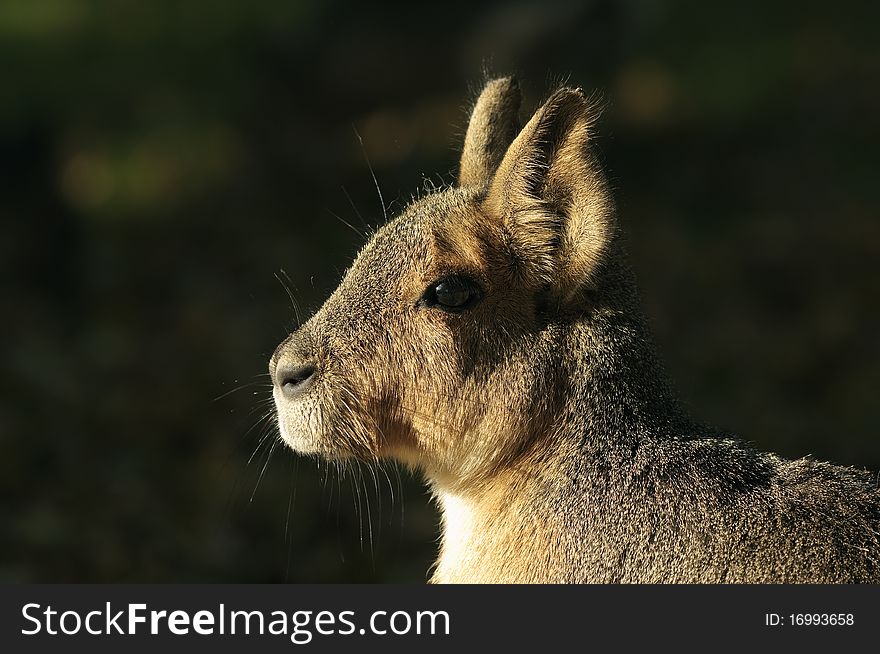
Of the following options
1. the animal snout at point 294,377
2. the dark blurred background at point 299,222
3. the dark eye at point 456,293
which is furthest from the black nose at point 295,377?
the dark blurred background at point 299,222

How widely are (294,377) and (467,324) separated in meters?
0.56

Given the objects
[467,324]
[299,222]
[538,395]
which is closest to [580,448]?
[538,395]

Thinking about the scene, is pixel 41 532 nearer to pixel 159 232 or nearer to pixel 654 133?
pixel 159 232

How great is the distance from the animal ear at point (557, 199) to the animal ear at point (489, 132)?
0.53 m

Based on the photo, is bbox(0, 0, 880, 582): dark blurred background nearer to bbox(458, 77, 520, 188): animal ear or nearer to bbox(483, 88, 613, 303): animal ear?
bbox(458, 77, 520, 188): animal ear

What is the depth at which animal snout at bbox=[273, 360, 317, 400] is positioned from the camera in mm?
3567

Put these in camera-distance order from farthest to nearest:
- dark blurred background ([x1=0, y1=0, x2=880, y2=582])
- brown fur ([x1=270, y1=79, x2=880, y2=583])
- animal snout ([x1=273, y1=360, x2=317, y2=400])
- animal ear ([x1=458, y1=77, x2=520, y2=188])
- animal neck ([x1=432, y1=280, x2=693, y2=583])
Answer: dark blurred background ([x1=0, y1=0, x2=880, y2=582]) < animal ear ([x1=458, y1=77, x2=520, y2=188]) < animal snout ([x1=273, y1=360, x2=317, y2=400]) < animal neck ([x1=432, y1=280, x2=693, y2=583]) < brown fur ([x1=270, y1=79, x2=880, y2=583])

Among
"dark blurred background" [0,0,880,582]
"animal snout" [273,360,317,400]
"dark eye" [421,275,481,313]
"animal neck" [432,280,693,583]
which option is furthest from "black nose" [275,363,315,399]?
"dark blurred background" [0,0,880,582]

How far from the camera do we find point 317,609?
375cm

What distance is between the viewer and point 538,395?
3443 millimetres

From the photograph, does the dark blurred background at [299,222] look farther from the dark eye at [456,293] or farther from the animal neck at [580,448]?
the dark eye at [456,293]

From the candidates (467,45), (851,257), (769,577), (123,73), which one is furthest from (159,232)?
(769,577)

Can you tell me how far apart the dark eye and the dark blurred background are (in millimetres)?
3027

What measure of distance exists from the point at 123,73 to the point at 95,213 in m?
1.86
